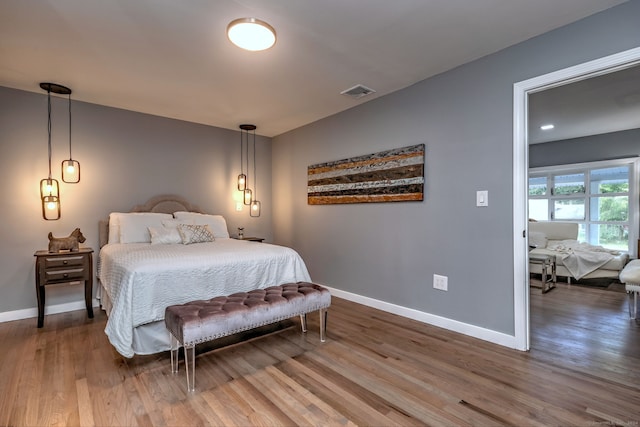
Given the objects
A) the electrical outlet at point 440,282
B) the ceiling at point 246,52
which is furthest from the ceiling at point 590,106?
the electrical outlet at point 440,282

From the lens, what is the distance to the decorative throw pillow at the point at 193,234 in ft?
11.4

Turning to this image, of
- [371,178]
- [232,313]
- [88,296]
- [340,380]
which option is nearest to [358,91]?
[371,178]

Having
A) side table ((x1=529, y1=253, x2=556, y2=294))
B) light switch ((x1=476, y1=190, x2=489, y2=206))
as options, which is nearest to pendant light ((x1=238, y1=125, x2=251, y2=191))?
light switch ((x1=476, y1=190, x2=489, y2=206))

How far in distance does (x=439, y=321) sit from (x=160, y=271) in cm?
248

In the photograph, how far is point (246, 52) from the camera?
2520 mm

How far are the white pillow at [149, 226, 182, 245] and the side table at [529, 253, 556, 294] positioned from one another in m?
4.76

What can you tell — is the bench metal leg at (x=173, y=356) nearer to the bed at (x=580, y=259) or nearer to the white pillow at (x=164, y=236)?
the white pillow at (x=164, y=236)

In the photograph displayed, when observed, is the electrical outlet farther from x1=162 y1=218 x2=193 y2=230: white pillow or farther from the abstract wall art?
x1=162 y1=218 x2=193 y2=230: white pillow

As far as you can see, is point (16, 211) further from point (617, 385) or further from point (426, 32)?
point (617, 385)

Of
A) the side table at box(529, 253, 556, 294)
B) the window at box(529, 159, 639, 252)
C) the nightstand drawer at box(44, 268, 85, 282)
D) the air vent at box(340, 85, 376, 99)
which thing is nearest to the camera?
the nightstand drawer at box(44, 268, 85, 282)

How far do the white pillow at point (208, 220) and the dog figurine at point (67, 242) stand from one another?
1.01 m

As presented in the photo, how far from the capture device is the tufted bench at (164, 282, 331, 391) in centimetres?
198

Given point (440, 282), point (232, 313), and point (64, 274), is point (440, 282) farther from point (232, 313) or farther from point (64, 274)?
point (64, 274)

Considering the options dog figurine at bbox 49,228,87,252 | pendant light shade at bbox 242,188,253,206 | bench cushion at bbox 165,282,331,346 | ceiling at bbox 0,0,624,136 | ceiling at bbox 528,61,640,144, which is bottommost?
bench cushion at bbox 165,282,331,346
